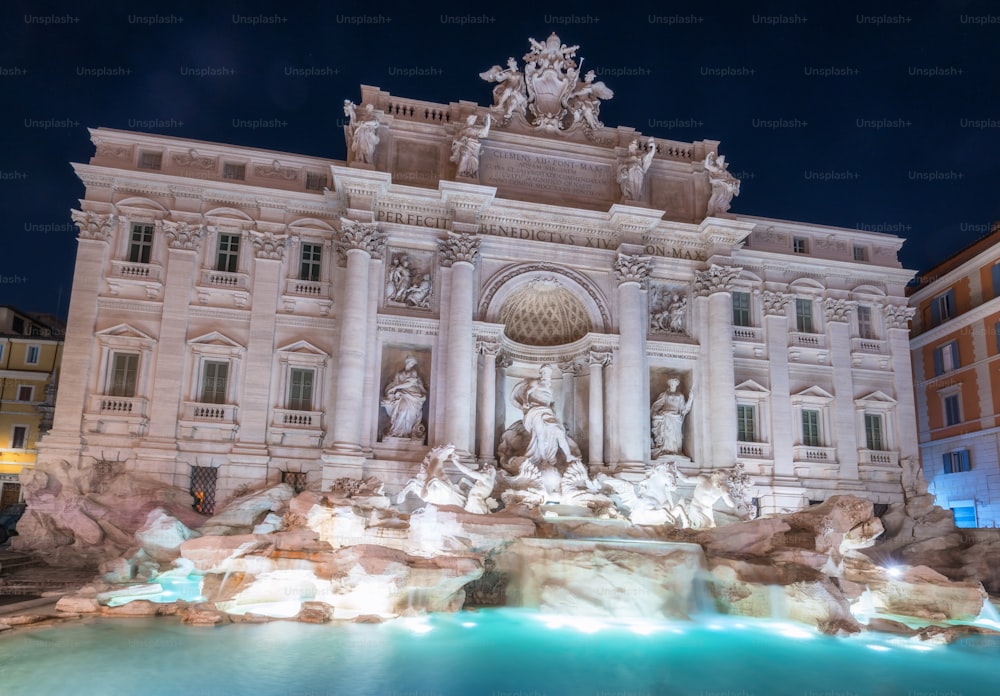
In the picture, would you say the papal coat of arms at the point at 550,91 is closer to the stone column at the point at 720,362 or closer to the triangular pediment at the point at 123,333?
the stone column at the point at 720,362

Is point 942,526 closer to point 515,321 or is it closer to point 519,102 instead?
point 515,321

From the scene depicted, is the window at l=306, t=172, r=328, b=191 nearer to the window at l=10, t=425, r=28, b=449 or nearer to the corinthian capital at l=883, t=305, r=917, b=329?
the window at l=10, t=425, r=28, b=449

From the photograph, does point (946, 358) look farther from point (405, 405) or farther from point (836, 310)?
point (405, 405)

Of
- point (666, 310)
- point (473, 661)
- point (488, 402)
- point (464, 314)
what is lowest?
point (473, 661)

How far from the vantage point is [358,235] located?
78.7 ft

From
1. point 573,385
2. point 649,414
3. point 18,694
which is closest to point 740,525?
point 649,414

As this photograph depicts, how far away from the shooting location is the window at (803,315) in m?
28.9

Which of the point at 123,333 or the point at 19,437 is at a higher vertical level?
the point at 123,333

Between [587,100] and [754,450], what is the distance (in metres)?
14.0

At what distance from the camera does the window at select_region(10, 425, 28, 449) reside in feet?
119

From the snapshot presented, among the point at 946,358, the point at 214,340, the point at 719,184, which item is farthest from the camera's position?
the point at 946,358

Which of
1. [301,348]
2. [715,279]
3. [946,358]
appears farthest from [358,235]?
[946,358]

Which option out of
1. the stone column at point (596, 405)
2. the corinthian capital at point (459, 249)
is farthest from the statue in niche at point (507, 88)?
the stone column at point (596, 405)

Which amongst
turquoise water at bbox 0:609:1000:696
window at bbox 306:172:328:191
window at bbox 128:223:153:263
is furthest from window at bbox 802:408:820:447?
window at bbox 128:223:153:263
